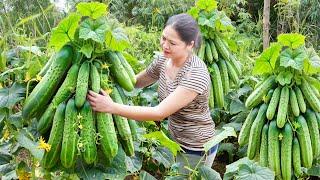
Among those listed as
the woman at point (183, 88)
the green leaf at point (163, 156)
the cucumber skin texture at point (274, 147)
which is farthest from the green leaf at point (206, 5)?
the green leaf at point (163, 156)

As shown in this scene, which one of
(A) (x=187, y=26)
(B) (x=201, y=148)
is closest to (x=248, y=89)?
(B) (x=201, y=148)

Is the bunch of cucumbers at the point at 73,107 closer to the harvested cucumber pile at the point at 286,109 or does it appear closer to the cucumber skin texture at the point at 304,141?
the harvested cucumber pile at the point at 286,109

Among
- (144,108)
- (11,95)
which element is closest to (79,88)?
(11,95)

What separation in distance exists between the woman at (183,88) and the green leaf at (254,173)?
1.38 ft

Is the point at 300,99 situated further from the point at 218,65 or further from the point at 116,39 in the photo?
the point at 116,39

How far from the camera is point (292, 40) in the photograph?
10.00 feet

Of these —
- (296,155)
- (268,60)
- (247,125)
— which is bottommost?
(296,155)

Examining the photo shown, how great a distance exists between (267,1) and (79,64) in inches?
196

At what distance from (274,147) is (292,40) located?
0.66m

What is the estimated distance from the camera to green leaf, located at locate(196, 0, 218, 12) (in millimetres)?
4113

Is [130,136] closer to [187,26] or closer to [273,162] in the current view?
[187,26]

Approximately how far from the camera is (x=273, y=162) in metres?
3.23

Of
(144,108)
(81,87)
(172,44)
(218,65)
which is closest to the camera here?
(81,87)

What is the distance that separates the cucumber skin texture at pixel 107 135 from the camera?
227 centimetres
